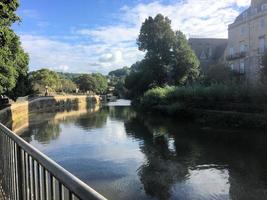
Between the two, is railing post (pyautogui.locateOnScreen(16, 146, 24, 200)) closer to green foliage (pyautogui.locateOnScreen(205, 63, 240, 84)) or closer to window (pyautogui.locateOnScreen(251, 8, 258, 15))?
green foliage (pyautogui.locateOnScreen(205, 63, 240, 84))

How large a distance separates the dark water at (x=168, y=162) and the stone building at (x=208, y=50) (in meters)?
40.8

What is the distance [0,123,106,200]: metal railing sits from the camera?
2.07 metres

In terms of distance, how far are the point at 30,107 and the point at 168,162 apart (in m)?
36.7

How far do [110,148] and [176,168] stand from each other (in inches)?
218

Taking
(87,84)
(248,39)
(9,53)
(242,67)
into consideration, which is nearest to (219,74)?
(242,67)

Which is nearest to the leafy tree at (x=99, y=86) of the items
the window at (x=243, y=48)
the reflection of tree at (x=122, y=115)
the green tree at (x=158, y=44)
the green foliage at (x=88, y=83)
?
the green foliage at (x=88, y=83)

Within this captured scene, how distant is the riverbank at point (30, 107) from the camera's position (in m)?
29.0

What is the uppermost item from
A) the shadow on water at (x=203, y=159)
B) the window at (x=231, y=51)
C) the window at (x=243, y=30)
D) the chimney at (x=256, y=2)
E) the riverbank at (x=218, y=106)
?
the chimney at (x=256, y=2)

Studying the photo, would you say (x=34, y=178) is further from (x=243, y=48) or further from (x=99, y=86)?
(x=99, y=86)

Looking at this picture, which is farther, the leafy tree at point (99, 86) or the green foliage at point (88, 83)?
the leafy tree at point (99, 86)

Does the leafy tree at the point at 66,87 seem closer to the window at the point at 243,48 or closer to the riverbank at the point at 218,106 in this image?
the window at the point at 243,48

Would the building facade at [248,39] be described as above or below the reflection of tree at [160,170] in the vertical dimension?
above

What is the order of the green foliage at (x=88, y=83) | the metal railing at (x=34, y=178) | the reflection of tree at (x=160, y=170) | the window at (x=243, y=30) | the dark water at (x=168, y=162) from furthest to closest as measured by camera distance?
1. the green foliage at (x=88, y=83)
2. the window at (x=243, y=30)
3. the reflection of tree at (x=160, y=170)
4. the dark water at (x=168, y=162)
5. the metal railing at (x=34, y=178)

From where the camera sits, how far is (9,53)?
21250 mm
